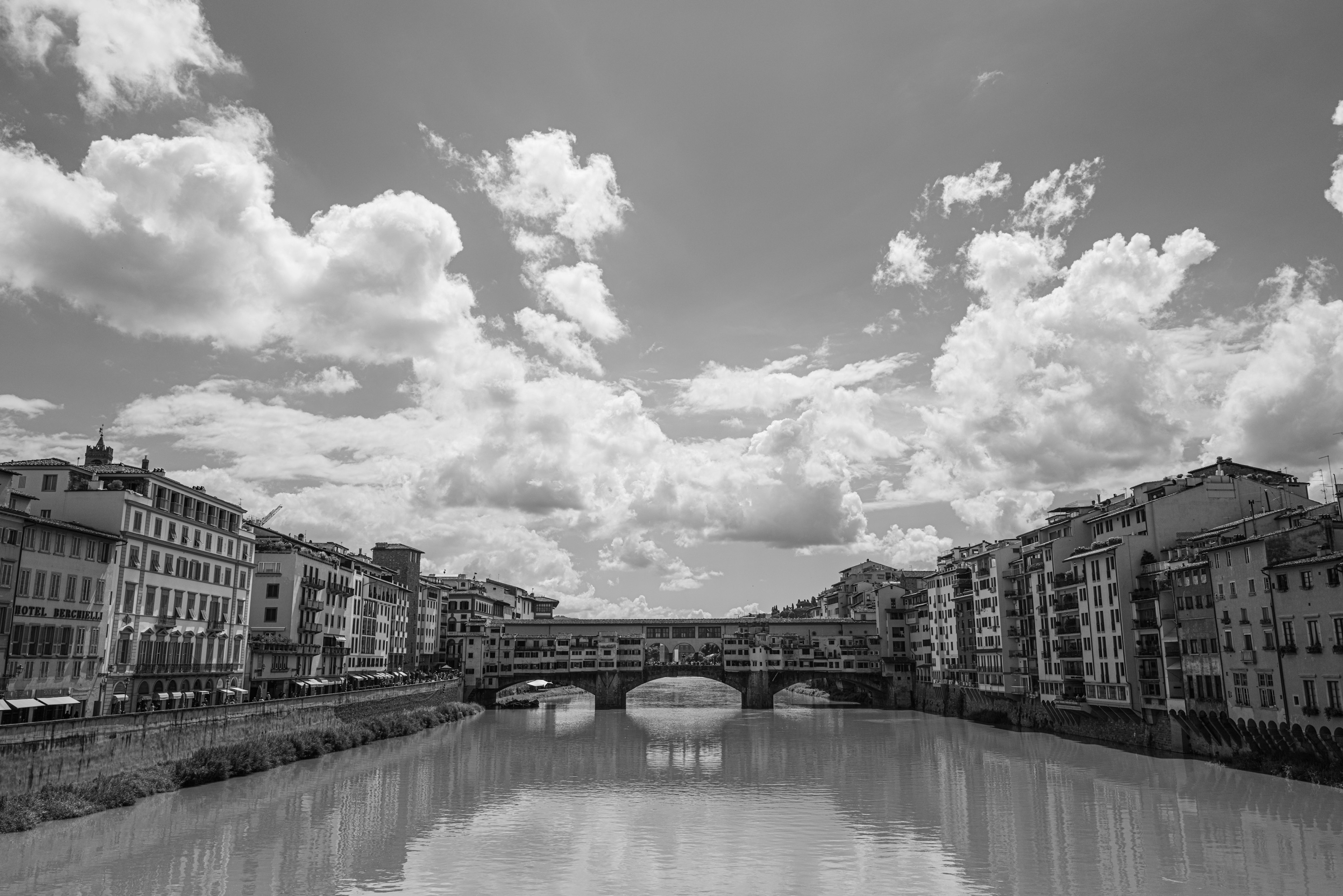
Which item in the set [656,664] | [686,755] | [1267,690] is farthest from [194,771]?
[656,664]

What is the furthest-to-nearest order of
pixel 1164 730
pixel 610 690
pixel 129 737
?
pixel 610 690
pixel 1164 730
pixel 129 737

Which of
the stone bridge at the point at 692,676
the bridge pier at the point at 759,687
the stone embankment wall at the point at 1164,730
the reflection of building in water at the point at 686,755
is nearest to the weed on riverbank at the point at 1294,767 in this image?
the stone embankment wall at the point at 1164,730

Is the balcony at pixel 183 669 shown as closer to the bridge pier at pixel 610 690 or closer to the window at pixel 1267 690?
the bridge pier at pixel 610 690

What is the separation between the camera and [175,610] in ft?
200

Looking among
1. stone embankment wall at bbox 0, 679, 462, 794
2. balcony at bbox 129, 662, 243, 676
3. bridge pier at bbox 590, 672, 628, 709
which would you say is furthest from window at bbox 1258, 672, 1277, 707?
bridge pier at bbox 590, 672, 628, 709

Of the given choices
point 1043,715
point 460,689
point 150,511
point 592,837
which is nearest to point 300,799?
point 592,837

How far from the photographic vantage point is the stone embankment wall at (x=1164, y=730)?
50.7 m

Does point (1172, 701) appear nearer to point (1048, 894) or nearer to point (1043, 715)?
point (1043, 715)

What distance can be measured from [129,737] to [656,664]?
93.7 m

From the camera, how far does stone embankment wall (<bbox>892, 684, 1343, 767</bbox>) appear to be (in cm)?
5072

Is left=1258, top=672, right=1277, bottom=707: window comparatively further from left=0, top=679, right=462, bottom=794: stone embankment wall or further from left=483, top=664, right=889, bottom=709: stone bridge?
left=483, top=664, right=889, bottom=709: stone bridge

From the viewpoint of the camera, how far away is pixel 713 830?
42375 mm

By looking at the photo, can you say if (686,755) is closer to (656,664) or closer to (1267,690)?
(1267,690)

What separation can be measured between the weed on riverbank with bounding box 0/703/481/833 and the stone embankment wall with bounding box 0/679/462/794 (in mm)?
518
